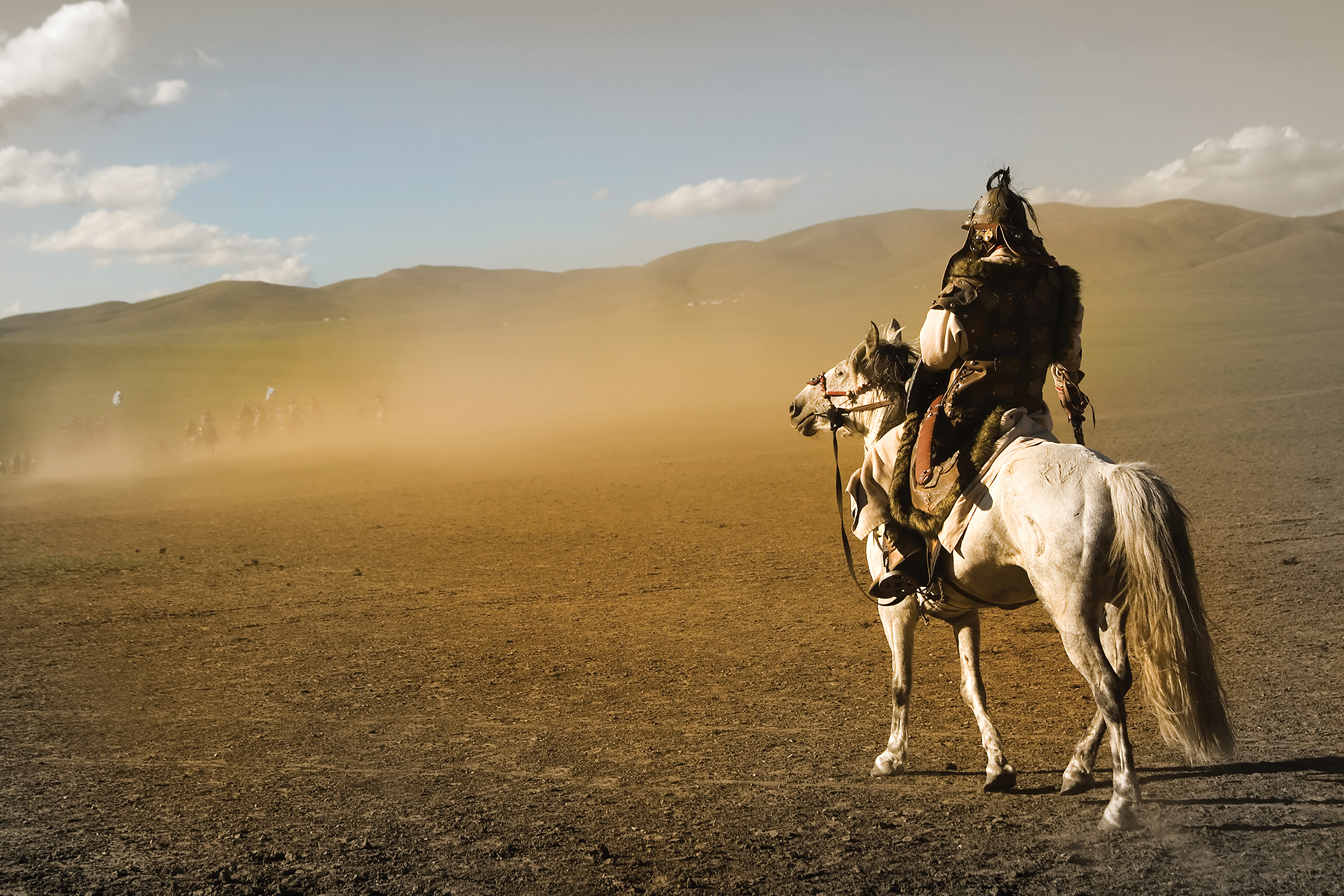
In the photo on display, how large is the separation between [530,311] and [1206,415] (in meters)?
114

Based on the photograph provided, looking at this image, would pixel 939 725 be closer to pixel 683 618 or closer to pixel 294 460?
pixel 683 618

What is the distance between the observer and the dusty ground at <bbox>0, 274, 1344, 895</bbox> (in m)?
4.22

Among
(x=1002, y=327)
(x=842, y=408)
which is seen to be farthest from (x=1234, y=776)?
(x=842, y=408)

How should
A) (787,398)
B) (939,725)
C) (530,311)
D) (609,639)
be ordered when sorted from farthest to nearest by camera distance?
(530,311), (787,398), (609,639), (939,725)

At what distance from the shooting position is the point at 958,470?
4828mm

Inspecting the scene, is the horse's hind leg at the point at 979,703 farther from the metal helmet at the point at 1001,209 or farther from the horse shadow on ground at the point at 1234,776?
the metal helmet at the point at 1001,209

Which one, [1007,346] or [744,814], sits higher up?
[1007,346]

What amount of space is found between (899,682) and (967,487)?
4.17ft

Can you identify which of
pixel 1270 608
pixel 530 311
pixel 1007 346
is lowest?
pixel 1270 608

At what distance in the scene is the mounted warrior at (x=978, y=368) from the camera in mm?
4824

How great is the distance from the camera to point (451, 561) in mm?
12930

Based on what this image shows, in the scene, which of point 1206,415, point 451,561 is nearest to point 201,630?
point 451,561

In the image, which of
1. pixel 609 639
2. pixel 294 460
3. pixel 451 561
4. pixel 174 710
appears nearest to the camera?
pixel 174 710

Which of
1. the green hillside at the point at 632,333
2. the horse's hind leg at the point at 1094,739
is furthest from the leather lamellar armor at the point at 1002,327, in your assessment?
the green hillside at the point at 632,333
